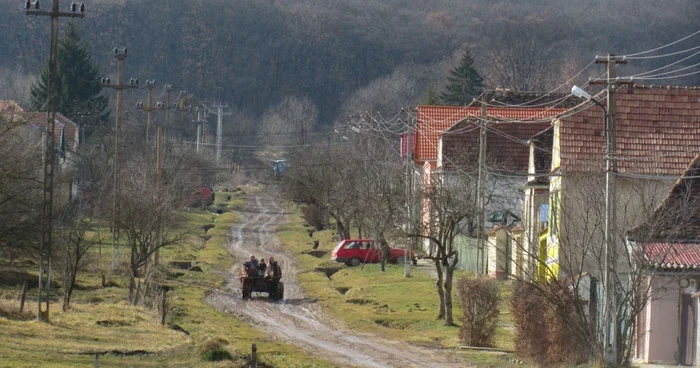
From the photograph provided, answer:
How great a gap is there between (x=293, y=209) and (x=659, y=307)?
72359 mm

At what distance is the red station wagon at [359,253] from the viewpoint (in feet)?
191

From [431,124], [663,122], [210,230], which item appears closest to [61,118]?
[210,230]

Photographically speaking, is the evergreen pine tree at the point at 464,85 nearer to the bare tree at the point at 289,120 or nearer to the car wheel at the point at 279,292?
the bare tree at the point at 289,120

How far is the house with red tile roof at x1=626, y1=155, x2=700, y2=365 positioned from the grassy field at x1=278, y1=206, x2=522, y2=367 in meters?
3.36

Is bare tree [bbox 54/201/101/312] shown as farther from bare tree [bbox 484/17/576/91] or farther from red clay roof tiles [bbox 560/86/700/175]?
bare tree [bbox 484/17/576/91]

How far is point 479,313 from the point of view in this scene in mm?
32000

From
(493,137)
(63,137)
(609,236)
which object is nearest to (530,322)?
(609,236)

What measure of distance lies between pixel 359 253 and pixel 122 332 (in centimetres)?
2742

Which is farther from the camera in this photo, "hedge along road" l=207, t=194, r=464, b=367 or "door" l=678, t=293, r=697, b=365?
"hedge along road" l=207, t=194, r=464, b=367

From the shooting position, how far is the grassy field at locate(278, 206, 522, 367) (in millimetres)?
33875

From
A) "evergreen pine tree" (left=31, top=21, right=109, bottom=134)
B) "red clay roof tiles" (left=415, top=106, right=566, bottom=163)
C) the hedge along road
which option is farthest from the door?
"evergreen pine tree" (left=31, top=21, right=109, bottom=134)

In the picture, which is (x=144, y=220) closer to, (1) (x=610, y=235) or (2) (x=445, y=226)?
(2) (x=445, y=226)

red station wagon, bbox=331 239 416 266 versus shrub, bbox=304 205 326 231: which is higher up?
shrub, bbox=304 205 326 231

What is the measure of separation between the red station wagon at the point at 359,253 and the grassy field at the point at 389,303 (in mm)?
590
